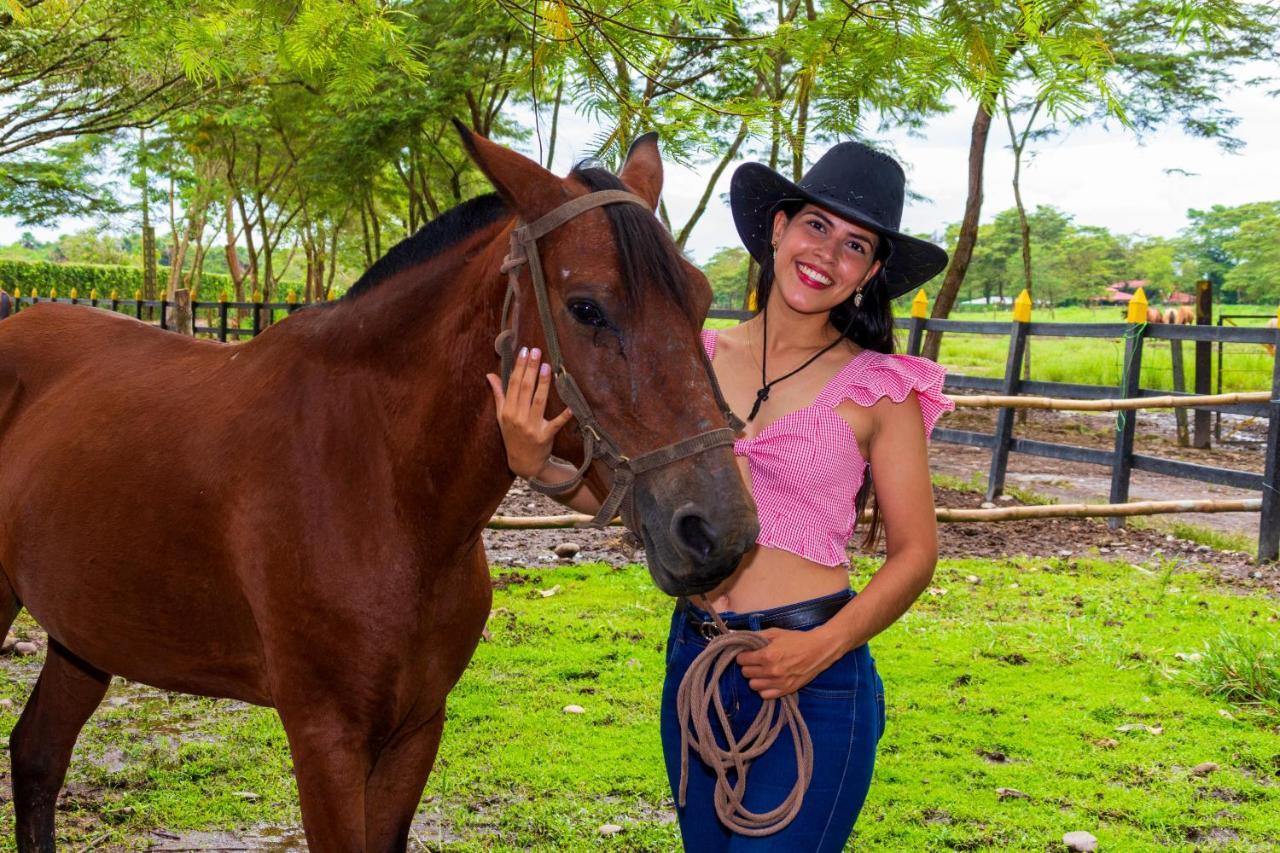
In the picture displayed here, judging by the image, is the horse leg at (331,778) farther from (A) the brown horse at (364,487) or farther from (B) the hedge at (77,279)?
(B) the hedge at (77,279)

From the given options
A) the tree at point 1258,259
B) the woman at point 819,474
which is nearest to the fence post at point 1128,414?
the woman at point 819,474

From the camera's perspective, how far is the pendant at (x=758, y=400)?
219 centimetres

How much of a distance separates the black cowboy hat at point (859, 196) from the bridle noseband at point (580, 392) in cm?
43

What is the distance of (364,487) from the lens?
226cm

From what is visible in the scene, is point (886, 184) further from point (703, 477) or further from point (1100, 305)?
point (1100, 305)

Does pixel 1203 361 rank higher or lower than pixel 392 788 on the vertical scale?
higher

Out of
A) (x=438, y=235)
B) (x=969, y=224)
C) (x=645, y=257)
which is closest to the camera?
(x=645, y=257)

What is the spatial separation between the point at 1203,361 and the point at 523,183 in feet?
38.8

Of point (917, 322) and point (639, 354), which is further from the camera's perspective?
point (917, 322)

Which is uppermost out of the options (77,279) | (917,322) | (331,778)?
(77,279)

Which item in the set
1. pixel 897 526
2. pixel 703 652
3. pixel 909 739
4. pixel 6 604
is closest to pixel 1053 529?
pixel 909 739

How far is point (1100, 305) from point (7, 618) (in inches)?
1988

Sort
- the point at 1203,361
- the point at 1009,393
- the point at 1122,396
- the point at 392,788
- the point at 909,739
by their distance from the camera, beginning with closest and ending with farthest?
the point at 392,788
the point at 909,739
the point at 1122,396
the point at 1009,393
the point at 1203,361

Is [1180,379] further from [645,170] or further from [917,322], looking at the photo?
[645,170]
